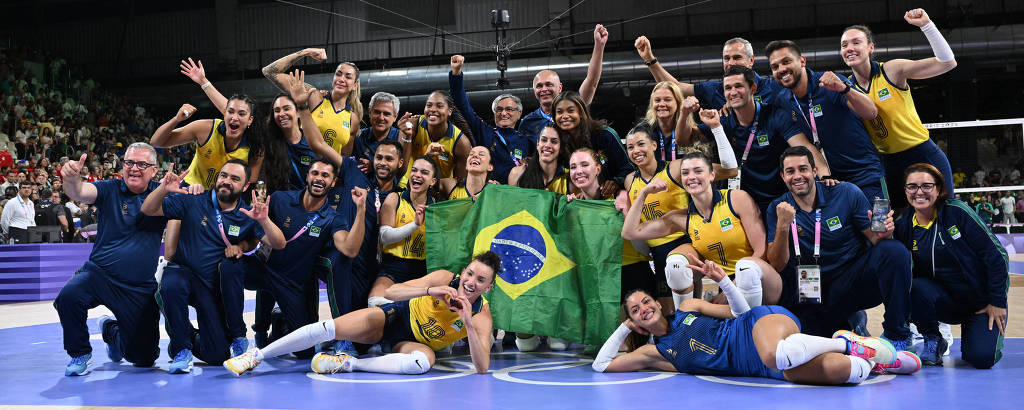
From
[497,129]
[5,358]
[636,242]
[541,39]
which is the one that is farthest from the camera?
[541,39]

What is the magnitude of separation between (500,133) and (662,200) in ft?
6.67

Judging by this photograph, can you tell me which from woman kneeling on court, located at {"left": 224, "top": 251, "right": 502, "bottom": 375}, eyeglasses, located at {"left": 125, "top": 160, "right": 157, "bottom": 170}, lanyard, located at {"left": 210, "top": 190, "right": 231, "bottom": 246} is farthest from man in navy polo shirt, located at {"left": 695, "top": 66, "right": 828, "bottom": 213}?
eyeglasses, located at {"left": 125, "top": 160, "right": 157, "bottom": 170}

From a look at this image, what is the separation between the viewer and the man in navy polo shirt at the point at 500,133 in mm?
7508

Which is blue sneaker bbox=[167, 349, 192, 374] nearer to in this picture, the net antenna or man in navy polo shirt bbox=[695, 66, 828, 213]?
man in navy polo shirt bbox=[695, 66, 828, 213]

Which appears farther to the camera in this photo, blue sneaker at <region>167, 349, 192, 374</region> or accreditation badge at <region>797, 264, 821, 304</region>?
blue sneaker at <region>167, 349, 192, 374</region>

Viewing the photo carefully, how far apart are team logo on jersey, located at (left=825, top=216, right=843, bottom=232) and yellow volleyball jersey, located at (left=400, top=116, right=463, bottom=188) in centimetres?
340

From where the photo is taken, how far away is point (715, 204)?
5797mm

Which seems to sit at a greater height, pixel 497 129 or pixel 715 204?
pixel 497 129

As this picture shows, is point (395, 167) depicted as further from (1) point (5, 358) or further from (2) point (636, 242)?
(1) point (5, 358)

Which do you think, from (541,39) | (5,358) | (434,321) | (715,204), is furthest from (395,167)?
(541,39)

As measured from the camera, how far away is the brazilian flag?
6.23 metres

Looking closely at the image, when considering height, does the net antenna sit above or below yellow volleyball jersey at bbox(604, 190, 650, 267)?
above

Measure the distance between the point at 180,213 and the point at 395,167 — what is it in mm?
1794

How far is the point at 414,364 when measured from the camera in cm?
557
